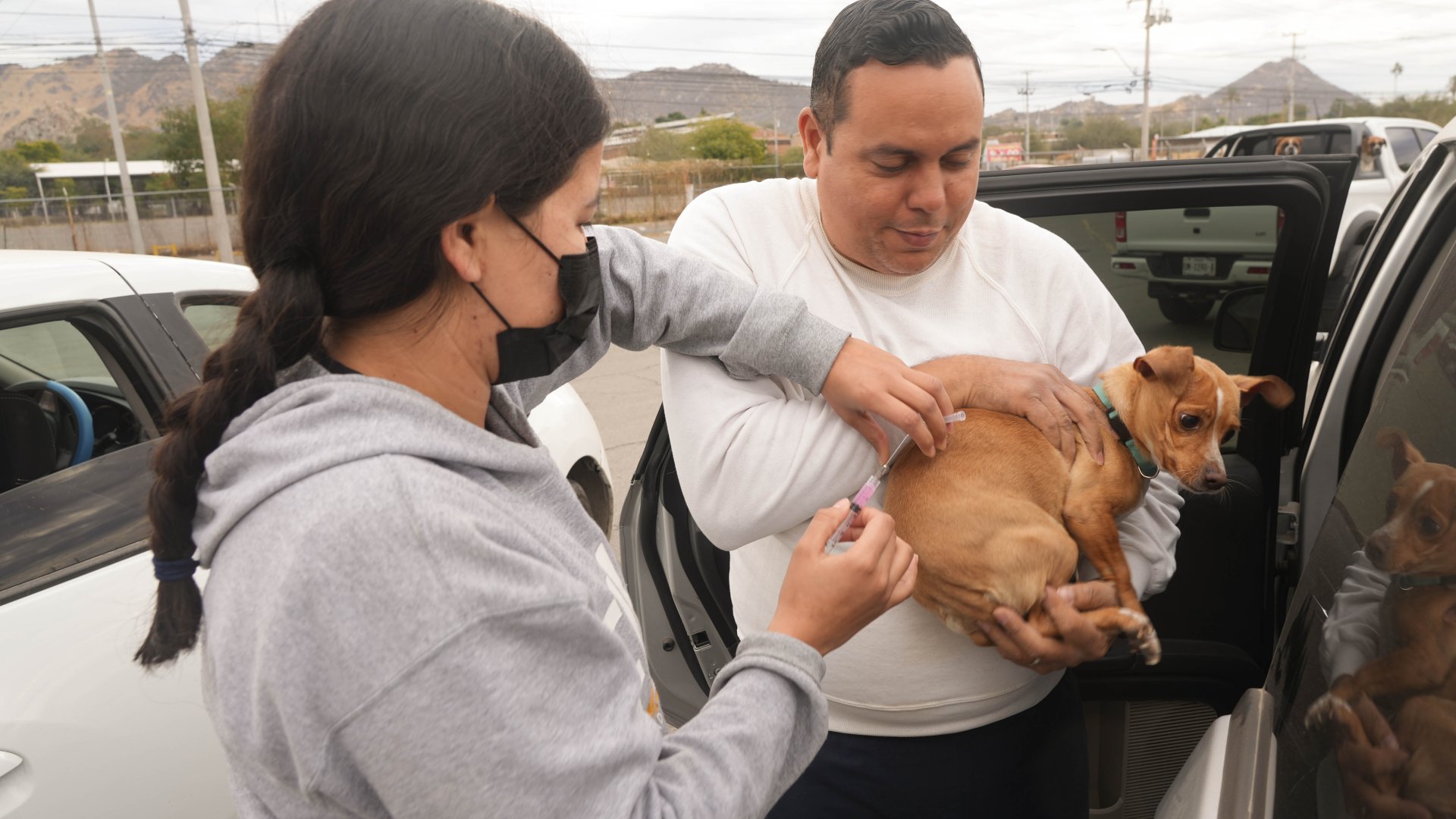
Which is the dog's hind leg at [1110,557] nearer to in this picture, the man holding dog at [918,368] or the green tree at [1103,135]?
the man holding dog at [918,368]

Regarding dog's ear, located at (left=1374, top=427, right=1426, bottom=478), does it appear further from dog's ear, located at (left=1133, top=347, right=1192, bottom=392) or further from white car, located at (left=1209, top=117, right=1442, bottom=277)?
white car, located at (left=1209, top=117, right=1442, bottom=277)

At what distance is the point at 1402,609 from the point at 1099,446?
0.71 metres

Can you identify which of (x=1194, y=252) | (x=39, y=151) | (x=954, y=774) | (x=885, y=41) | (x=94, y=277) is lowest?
(x=954, y=774)

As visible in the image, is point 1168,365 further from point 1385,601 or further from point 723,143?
point 723,143

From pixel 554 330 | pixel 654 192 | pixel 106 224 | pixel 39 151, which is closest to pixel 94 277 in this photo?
pixel 554 330

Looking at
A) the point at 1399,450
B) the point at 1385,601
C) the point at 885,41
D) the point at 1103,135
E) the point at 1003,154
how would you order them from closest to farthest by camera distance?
1. the point at 1385,601
2. the point at 1399,450
3. the point at 885,41
4. the point at 1003,154
5. the point at 1103,135

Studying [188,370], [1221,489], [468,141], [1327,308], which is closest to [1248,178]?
[1221,489]

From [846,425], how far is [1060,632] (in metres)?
0.57

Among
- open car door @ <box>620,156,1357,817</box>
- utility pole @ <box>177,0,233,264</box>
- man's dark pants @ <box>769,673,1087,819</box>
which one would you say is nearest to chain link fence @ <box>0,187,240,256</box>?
utility pole @ <box>177,0,233,264</box>

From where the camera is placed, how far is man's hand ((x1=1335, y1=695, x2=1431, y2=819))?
0.97 metres

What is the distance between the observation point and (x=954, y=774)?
173 cm

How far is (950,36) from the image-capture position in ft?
5.28

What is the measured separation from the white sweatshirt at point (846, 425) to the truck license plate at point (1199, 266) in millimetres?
1112

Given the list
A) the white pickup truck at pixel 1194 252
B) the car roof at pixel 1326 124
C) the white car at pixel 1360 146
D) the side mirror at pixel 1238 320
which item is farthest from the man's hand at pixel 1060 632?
the car roof at pixel 1326 124
